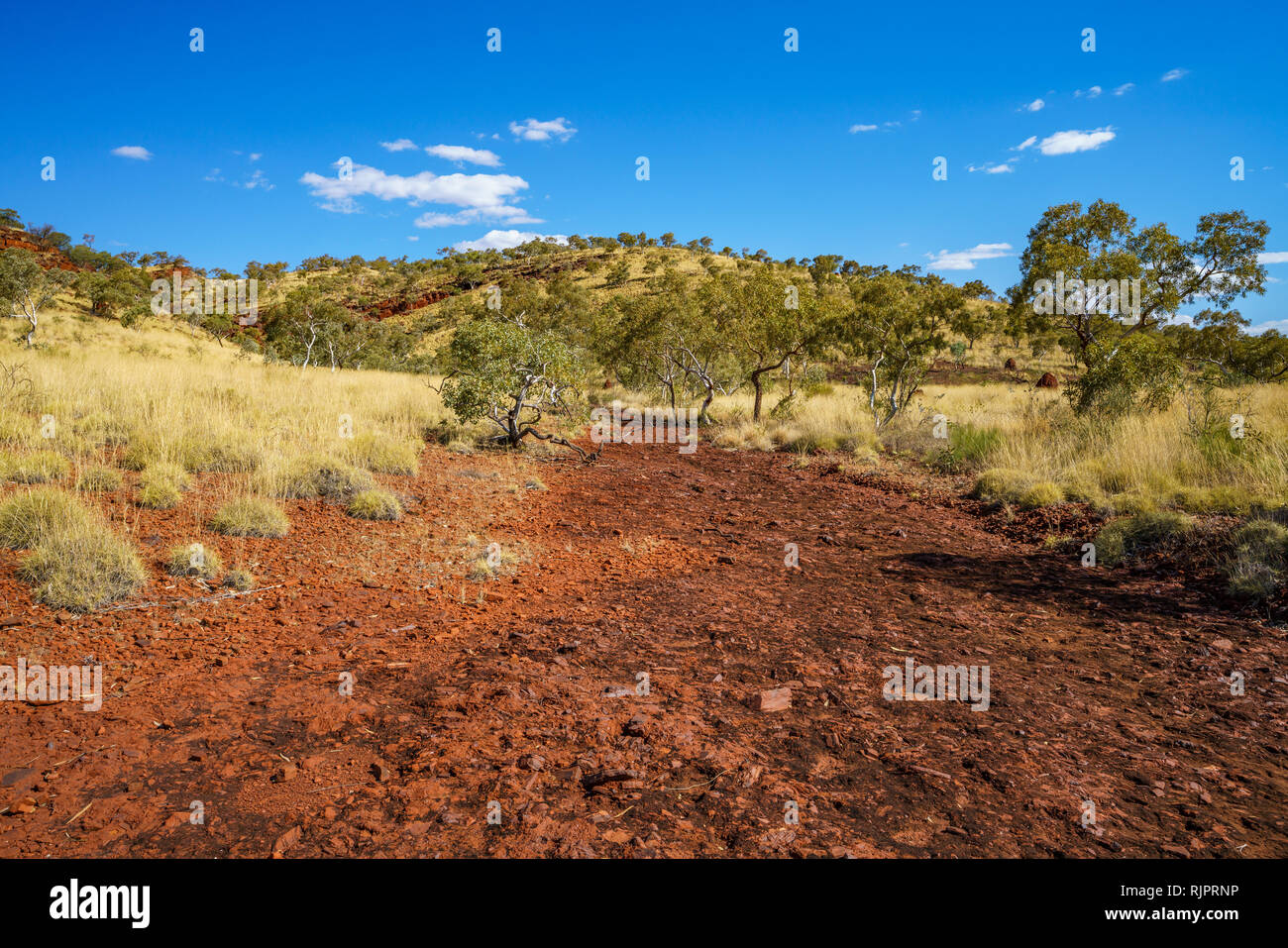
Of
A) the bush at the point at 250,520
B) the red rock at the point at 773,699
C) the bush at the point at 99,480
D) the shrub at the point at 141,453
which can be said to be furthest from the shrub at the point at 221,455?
the red rock at the point at 773,699

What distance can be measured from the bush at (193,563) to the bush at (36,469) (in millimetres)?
2297

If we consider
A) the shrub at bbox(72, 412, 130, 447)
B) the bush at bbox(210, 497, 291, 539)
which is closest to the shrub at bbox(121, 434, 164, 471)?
the shrub at bbox(72, 412, 130, 447)

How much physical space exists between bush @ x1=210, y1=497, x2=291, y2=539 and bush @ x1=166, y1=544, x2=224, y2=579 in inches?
29.1

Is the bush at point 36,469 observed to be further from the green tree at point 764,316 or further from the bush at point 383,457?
the green tree at point 764,316

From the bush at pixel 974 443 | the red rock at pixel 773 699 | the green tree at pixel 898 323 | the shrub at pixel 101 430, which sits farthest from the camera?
the green tree at pixel 898 323

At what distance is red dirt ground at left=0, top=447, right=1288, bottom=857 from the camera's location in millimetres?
2633

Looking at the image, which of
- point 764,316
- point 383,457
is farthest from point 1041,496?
point 764,316

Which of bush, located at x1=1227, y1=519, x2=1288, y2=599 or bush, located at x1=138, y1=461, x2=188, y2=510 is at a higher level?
bush, located at x1=138, y1=461, x2=188, y2=510

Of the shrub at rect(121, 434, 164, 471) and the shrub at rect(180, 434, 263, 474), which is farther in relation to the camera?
the shrub at rect(180, 434, 263, 474)

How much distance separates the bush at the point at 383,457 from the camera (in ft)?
29.2

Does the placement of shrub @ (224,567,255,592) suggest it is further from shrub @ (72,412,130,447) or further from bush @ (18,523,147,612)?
shrub @ (72,412,130,447)

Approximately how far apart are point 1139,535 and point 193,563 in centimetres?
899

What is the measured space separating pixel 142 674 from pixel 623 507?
19.7 feet

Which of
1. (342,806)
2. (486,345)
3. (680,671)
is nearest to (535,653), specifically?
(680,671)
